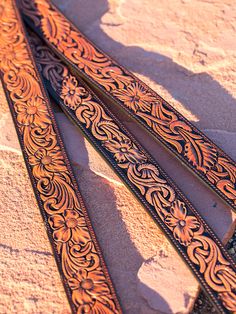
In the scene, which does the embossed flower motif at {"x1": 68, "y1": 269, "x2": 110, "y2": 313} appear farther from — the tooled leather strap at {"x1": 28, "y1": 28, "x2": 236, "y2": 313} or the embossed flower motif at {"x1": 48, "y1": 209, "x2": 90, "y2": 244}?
the tooled leather strap at {"x1": 28, "y1": 28, "x2": 236, "y2": 313}

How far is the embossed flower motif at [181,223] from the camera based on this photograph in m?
1.70

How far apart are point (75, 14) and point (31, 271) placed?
1351mm

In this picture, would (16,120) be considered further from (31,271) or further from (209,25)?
(209,25)

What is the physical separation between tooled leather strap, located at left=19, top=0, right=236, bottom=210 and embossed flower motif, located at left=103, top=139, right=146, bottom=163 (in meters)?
0.09

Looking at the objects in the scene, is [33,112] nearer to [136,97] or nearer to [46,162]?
[46,162]

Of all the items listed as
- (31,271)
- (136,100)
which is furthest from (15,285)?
(136,100)

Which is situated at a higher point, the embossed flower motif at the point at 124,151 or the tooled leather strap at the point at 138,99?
the tooled leather strap at the point at 138,99

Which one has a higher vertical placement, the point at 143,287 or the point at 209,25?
the point at 209,25

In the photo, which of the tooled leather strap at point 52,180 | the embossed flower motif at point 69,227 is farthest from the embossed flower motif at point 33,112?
the embossed flower motif at point 69,227

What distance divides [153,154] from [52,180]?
40 cm

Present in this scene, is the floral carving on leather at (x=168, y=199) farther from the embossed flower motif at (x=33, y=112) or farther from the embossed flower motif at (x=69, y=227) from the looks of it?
the embossed flower motif at (x=69, y=227)

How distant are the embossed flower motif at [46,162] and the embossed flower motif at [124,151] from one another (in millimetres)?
181

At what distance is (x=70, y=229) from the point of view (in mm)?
1761

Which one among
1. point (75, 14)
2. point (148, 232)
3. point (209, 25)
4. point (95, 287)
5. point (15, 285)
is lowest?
point (15, 285)
